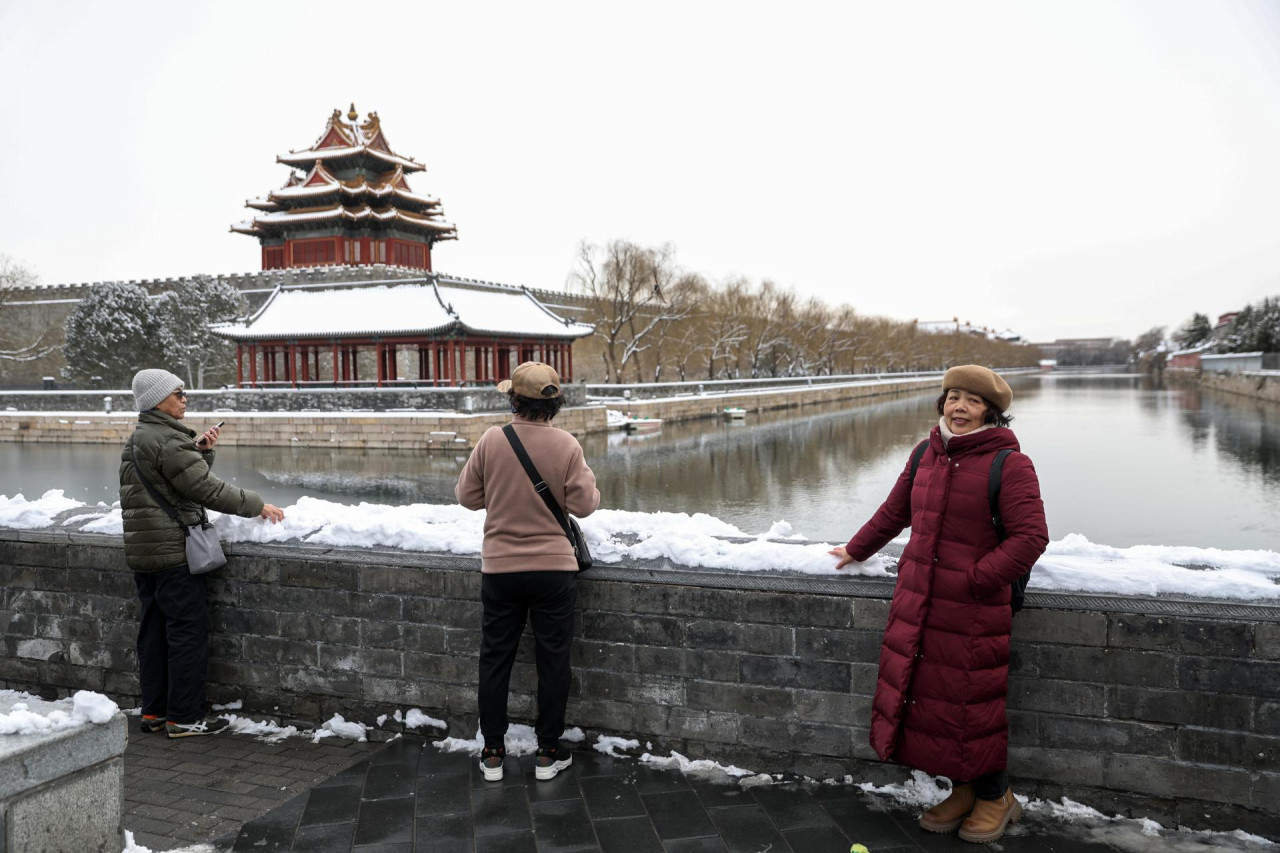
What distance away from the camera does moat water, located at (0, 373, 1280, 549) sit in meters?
13.3

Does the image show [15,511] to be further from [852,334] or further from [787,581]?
[852,334]

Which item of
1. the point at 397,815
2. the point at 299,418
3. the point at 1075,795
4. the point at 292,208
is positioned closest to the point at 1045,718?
the point at 1075,795

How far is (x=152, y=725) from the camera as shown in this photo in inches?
137

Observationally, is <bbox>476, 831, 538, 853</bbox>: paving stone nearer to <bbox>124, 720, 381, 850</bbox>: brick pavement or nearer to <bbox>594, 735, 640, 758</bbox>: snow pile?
<bbox>594, 735, 640, 758</bbox>: snow pile

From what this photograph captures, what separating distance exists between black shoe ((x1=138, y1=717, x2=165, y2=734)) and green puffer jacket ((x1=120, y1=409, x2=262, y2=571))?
608mm

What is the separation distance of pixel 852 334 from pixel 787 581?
181 ft

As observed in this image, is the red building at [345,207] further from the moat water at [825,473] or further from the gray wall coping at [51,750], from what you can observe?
the gray wall coping at [51,750]

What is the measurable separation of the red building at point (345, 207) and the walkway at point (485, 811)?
37978 millimetres

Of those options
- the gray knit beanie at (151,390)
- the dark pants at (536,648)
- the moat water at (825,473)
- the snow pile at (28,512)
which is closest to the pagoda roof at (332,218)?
the moat water at (825,473)

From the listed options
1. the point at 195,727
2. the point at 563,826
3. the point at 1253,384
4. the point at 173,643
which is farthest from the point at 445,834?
the point at 1253,384

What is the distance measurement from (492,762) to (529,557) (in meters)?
0.74

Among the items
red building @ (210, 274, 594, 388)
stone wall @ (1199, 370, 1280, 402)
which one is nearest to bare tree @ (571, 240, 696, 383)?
red building @ (210, 274, 594, 388)

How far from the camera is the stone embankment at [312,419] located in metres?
23.4

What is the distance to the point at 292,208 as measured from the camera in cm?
3959
